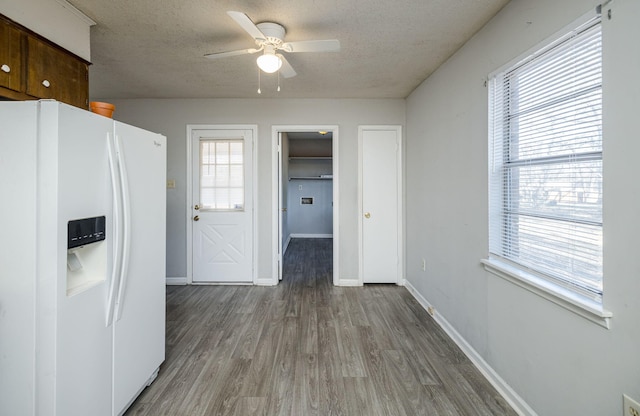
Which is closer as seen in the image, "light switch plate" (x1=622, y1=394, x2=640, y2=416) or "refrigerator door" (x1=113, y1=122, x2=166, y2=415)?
"light switch plate" (x1=622, y1=394, x2=640, y2=416)

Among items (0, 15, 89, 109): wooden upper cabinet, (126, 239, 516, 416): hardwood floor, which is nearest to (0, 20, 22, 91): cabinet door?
(0, 15, 89, 109): wooden upper cabinet

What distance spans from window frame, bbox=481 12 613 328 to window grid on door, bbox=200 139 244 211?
308 centimetres

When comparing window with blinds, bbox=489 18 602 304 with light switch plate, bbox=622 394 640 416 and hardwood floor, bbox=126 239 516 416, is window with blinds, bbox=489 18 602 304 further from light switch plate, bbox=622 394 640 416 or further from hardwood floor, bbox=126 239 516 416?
hardwood floor, bbox=126 239 516 416

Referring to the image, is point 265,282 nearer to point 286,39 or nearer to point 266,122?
point 266,122

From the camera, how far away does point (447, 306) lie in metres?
2.73

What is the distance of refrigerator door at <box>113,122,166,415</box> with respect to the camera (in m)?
1.61

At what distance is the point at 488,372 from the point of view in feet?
6.66

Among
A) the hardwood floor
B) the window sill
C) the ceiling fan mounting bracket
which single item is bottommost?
the hardwood floor

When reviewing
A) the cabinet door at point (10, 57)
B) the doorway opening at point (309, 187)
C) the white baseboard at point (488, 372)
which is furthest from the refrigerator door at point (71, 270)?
the doorway opening at point (309, 187)

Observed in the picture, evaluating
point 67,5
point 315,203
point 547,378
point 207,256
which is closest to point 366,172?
point 207,256

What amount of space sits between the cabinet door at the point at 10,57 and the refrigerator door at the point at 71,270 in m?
0.69

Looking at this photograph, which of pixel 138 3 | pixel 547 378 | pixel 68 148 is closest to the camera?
pixel 68 148

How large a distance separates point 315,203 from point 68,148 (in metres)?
7.03

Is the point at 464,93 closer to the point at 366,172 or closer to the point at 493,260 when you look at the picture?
the point at 493,260
